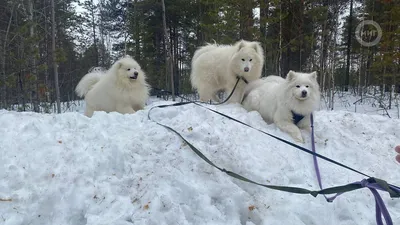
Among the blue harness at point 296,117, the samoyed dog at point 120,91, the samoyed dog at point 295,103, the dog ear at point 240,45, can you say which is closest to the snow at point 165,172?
the samoyed dog at point 295,103

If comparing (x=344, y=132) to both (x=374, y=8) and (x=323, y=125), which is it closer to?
(x=323, y=125)

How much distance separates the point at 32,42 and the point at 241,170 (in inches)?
336

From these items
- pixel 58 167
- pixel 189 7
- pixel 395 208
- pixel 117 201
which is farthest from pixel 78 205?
pixel 189 7

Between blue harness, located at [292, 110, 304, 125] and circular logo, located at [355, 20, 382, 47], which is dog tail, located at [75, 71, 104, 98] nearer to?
blue harness, located at [292, 110, 304, 125]

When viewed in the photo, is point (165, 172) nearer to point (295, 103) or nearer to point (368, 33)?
point (295, 103)

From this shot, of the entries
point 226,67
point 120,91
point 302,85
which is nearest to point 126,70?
point 120,91

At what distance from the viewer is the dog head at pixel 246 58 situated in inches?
253

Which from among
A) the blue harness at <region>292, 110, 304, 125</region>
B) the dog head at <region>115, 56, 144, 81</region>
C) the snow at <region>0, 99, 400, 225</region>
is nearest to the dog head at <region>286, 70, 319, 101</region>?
the blue harness at <region>292, 110, 304, 125</region>

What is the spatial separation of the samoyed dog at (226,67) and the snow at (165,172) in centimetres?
234

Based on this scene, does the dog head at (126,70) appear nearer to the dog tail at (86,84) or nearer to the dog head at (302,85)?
the dog tail at (86,84)

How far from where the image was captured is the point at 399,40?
40.2 ft

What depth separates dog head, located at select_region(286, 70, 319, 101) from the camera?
15.0 feet

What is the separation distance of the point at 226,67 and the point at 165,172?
14.0 feet

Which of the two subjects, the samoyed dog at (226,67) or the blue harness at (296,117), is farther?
the samoyed dog at (226,67)
